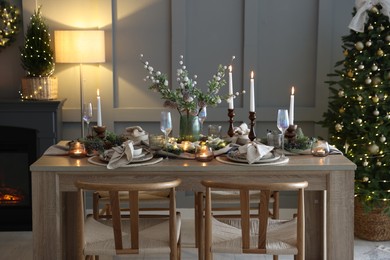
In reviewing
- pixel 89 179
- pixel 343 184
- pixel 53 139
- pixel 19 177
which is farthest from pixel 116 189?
pixel 19 177

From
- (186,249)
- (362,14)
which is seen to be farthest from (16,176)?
(362,14)

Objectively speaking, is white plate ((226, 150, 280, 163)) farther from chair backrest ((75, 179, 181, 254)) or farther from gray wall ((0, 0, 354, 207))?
gray wall ((0, 0, 354, 207))

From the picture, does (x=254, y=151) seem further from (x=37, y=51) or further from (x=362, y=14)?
(x=37, y=51)

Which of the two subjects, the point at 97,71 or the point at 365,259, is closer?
the point at 365,259

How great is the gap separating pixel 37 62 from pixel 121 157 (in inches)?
78.3

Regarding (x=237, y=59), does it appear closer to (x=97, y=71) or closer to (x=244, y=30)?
(x=244, y=30)

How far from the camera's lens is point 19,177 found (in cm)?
499

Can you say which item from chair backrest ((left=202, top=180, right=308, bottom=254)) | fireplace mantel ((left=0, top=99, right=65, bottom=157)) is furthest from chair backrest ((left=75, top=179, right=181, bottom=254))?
fireplace mantel ((left=0, top=99, right=65, bottom=157))

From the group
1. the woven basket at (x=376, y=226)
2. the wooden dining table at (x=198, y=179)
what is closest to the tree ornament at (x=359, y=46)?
the woven basket at (x=376, y=226)

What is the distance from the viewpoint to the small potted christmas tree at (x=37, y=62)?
Result: 4.82 meters

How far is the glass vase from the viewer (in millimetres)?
3641

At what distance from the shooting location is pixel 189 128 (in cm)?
364

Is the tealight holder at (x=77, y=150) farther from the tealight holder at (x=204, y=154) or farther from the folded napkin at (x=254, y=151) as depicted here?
the folded napkin at (x=254, y=151)

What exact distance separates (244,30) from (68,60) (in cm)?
148
